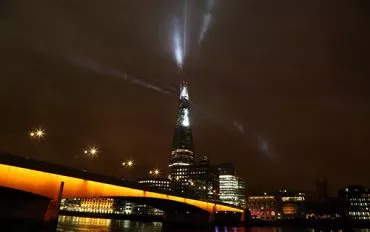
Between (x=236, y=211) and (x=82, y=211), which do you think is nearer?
(x=236, y=211)

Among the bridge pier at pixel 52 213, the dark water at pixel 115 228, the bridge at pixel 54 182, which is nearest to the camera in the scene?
the bridge at pixel 54 182

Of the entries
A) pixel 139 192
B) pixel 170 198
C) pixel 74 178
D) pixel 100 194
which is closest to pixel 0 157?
pixel 74 178

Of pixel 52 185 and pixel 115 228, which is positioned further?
pixel 115 228

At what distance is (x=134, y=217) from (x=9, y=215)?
13227 centimetres

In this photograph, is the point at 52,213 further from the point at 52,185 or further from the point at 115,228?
the point at 115,228

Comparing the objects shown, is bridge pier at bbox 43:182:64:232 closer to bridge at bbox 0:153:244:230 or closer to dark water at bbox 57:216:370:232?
bridge at bbox 0:153:244:230

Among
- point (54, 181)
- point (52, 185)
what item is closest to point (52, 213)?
point (52, 185)

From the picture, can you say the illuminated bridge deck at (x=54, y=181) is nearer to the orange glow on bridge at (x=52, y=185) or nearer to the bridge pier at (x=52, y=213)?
the orange glow on bridge at (x=52, y=185)

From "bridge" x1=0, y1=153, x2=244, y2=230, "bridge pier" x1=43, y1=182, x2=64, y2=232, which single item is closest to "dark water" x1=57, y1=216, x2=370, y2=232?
"bridge" x1=0, y1=153, x2=244, y2=230

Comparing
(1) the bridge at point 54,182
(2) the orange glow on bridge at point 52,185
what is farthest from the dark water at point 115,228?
(1) the bridge at point 54,182

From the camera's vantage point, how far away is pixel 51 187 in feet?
164

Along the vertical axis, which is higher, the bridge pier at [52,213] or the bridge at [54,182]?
the bridge at [54,182]

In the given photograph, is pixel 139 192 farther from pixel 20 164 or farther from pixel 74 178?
pixel 20 164

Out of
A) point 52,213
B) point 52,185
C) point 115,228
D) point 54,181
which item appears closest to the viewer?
point 52,185
